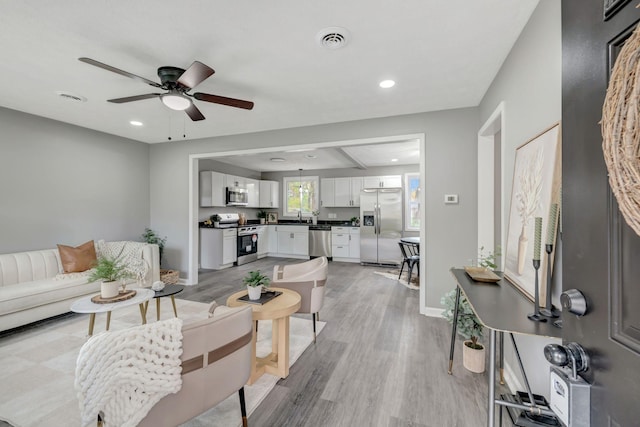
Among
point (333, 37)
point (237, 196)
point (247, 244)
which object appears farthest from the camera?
point (237, 196)

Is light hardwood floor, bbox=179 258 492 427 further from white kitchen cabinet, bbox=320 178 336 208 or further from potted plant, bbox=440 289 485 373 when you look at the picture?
white kitchen cabinet, bbox=320 178 336 208

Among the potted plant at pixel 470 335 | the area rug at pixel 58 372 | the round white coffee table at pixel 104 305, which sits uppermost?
the round white coffee table at pixel 104 305

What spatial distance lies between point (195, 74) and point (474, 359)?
313 centimetres

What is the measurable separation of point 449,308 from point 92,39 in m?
3.59

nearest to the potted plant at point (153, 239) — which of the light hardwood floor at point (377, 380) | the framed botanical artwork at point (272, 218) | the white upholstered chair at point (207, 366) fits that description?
the light hardwood floor at point (377, 380)

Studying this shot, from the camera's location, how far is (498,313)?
51.6 inches

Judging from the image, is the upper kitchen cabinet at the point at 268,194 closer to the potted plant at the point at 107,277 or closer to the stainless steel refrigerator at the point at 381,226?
the stainless steel refrigerator at the point at 381,226

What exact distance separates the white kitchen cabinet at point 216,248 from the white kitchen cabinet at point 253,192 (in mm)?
1416

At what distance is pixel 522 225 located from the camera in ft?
5.68

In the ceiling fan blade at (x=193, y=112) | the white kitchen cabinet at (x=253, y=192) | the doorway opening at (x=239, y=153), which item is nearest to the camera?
the ceiling fan blade at (x=193, y=112)

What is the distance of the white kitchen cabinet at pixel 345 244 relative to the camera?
6.73m

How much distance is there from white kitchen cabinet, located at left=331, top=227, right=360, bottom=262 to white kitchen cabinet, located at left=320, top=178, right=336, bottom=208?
3.05 feet

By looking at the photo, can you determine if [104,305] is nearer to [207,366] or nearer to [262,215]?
[207,366]

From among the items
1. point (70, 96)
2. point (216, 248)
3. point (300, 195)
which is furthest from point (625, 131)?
point (300, 195)
